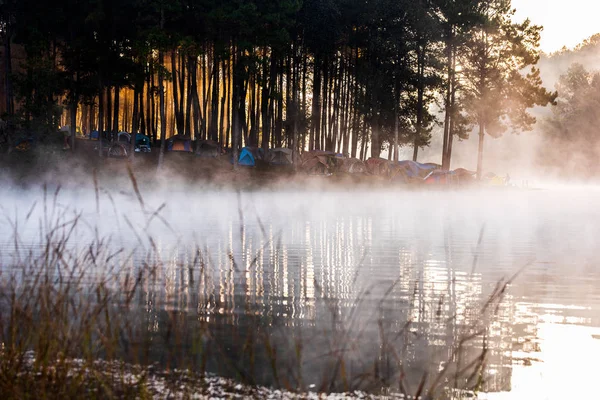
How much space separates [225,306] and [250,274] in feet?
10.3

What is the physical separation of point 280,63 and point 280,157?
7.56 meters

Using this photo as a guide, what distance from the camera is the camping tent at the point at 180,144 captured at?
53.7 m

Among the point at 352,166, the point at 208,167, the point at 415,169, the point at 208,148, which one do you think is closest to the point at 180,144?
the point at 208,148

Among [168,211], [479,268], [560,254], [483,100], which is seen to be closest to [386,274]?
[479,268]

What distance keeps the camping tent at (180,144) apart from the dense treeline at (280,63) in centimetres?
185

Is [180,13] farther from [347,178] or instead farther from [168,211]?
[168,211]

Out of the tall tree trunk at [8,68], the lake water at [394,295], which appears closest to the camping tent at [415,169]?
the tall tree trunk at [8,68]

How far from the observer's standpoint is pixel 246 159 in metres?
53.1

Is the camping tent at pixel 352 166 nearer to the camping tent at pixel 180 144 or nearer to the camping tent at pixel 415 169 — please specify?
the camping tent at pixel 415 169

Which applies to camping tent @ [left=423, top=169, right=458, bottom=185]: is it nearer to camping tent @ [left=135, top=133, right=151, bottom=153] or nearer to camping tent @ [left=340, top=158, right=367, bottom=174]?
camping tent @ [left=340, top=158, right=367, bottom=174]

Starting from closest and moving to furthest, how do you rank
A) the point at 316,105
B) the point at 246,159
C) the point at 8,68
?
the point at 8,68 → the point at 246,159 → the point at 316,105

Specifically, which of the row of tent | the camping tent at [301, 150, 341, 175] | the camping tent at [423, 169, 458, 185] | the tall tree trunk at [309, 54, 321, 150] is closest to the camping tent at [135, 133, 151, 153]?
the row of tent

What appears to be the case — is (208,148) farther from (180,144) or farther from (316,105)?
(316,105)

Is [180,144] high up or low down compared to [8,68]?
down
